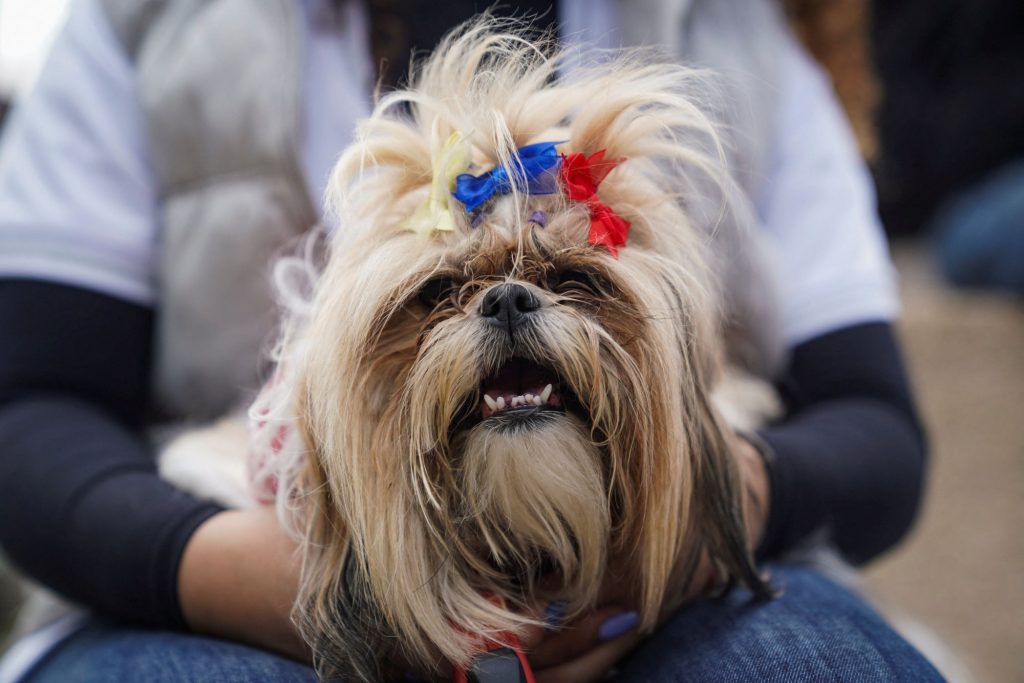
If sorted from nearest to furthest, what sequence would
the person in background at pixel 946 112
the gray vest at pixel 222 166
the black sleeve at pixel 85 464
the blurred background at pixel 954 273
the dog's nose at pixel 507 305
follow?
the dog's nose at pixel 507 305 < the black sleeve at pixel 85 464 < the gray vest at pixel 222 166 < the blurred background at pixel 954 273 < the person in background at pixel 946 112

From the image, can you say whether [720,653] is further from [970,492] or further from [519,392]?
[970,492]

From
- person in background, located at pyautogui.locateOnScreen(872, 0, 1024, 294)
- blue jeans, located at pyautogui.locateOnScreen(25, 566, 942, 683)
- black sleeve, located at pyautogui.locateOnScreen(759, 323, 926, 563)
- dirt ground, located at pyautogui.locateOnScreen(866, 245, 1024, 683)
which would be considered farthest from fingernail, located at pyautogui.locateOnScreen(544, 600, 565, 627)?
person in background, located at pyautogui.locateOnScreen(872, 0, 1024, 294)

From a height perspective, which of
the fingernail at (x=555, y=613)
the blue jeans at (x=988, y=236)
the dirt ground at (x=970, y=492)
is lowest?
the dirt ground at (x=970, y=492)

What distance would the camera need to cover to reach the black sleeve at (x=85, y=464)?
1.40 meters

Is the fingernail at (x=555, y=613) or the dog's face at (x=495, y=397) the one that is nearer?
the dog's face at (x=495, y=397)

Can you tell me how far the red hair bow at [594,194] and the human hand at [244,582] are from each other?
2.23 ft

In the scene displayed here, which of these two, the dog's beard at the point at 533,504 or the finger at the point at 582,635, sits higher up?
the dog's beard at the point at 533,504

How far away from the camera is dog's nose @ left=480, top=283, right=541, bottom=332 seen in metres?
1.15

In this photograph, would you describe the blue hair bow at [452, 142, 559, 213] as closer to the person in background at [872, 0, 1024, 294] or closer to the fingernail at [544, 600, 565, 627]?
the fingernail at [544, 600, 565, 627]

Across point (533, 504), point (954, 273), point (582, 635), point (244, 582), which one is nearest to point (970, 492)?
point (954, 273)

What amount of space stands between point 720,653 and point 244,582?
751mm

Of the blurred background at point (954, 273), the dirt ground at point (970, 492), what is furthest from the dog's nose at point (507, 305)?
the dirt ground at point (970, 492)

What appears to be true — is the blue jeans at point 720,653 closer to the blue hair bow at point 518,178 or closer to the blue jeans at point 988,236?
the blue hair bow at point 518,178

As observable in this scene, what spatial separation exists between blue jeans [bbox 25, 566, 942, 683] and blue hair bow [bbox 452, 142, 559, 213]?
74cm
